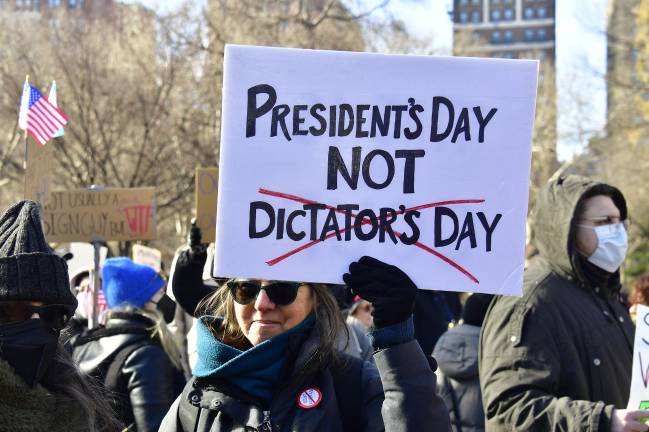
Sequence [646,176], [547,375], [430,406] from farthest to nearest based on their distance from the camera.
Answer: [646,176]
[547,375]
[430,406]

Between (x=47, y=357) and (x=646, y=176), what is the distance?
33.9 meters

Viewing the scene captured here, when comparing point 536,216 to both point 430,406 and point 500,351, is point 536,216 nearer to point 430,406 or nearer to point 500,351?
point 500,351

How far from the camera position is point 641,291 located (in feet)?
19.4

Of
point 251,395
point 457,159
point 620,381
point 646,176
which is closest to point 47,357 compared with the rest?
point 251,395

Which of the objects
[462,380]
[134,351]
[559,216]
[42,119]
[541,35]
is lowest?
[462,380]

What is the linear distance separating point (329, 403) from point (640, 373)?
1.46m

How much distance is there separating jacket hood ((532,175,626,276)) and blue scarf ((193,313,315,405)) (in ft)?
5.23

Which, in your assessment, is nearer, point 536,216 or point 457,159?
point 457,159

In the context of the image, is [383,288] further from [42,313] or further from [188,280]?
[188,280]

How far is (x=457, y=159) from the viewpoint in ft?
8.86

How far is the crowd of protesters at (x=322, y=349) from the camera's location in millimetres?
2531

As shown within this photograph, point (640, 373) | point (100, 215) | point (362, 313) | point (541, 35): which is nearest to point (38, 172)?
point (100, 215)

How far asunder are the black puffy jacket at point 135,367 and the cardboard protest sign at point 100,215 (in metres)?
2.00

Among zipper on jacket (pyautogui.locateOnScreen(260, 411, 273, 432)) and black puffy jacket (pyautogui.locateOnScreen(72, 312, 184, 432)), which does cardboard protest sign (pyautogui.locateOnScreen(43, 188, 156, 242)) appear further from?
zipper on jacket (pyautogui.locateOnScreen(260, 411, 273, 432))
